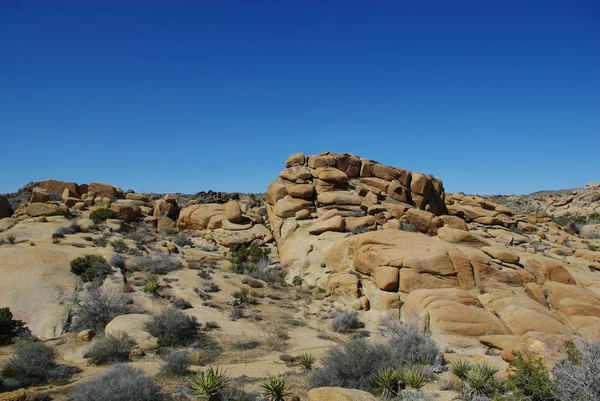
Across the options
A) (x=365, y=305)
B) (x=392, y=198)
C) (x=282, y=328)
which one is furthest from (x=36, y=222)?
(x=392, y=198)

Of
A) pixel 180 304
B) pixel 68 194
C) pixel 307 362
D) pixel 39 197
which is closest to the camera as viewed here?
pixel 307 362

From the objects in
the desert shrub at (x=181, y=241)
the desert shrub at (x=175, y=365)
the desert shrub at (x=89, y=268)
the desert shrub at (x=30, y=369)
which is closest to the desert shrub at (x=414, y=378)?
the desert shrub at (x=175, y=365)

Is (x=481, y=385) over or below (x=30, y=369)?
over

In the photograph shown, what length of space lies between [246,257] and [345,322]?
11.5m

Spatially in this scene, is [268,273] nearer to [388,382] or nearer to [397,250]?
[397,250]

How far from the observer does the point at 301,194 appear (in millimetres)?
29031

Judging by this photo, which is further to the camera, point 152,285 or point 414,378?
point 152,285

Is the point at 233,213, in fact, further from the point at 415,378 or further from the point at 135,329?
the point at 415,378

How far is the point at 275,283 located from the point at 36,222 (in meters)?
17.0

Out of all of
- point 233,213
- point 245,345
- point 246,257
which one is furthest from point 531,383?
point 233,213

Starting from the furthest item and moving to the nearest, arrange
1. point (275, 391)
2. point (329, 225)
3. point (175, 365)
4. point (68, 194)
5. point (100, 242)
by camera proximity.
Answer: point (68, 194) → point (329, 225) → point (100, 242) → point (175, 365) → point (275, 391)

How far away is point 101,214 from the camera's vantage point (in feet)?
90.1

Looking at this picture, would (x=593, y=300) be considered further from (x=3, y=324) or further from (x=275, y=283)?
(x=3, y=324)

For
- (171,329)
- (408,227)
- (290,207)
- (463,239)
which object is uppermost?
(290,207)
